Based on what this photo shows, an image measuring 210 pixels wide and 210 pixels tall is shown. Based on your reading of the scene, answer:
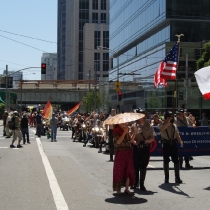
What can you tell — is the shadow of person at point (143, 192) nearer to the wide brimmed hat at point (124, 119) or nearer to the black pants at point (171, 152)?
the black pants at point (171, 152)

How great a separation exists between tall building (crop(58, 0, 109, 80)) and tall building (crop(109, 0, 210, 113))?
56.1 meters

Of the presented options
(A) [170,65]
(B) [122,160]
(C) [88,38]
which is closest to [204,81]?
(B) [122,160]

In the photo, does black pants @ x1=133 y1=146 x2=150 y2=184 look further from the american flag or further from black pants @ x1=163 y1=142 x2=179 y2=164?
the american flag

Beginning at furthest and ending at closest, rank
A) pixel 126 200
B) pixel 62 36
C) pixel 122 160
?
pixel 62 36 < pixel 122 160 < pixel 126 200

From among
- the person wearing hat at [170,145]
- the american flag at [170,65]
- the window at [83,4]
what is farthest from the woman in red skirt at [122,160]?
the window at [83,4]

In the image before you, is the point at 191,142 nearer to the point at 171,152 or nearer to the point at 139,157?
the point at 171,152

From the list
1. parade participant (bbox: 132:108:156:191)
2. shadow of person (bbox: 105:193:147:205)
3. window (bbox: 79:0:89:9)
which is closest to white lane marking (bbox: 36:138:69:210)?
shadow of person (bbox: 105:193:147:205)

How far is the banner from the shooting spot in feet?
52.5

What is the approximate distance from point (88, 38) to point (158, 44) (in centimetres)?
7652

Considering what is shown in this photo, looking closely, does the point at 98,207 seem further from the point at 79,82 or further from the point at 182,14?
the point at 79,82

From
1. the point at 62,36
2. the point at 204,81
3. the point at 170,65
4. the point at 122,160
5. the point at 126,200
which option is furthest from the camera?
the point at 62,36

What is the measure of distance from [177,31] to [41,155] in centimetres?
3229

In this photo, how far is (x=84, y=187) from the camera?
11438mm

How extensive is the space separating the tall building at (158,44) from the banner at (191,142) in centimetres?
2525
